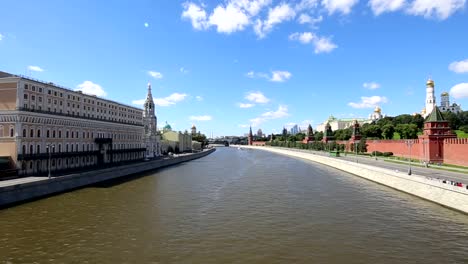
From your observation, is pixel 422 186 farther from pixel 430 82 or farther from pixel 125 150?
pixel 430 82

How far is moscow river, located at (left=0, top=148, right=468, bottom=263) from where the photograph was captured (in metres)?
19.5

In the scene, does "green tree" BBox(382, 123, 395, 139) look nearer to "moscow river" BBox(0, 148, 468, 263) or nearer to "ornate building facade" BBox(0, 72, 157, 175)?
"ornate building facade" BBox(0, 72, 157, 175)

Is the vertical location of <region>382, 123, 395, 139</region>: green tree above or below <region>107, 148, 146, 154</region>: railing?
above

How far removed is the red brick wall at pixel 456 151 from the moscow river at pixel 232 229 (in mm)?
18751

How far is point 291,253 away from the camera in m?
19.6

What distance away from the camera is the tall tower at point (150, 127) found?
98750 millimetres

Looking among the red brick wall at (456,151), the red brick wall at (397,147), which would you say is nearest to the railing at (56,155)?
the red brick wall at (397,147)

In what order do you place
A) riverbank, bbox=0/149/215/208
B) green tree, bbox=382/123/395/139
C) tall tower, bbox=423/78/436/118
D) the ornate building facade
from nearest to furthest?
riverbank, bbox=0/149/215/208 < the ornate building facade < green tree, bbox=382/123/395/139 < tall tower, bbox=423/78/436/118

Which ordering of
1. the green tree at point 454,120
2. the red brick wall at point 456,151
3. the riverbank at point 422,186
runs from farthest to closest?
the green tree at point 454,120
the red brick wall at point 456,151
the riverbank at point 422,186

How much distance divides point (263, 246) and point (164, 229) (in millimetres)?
7613

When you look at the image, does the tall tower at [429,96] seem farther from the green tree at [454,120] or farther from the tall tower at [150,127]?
the tall tower at [150,127]

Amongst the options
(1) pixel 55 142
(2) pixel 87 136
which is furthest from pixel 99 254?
(2) pixel 87 136

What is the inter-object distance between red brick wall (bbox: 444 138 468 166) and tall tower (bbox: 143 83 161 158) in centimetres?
6913

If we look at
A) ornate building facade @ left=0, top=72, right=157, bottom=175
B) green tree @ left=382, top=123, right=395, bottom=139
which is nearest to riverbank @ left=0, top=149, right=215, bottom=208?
ornate building facade @ left=0, top=72, right=157, bottom=175
